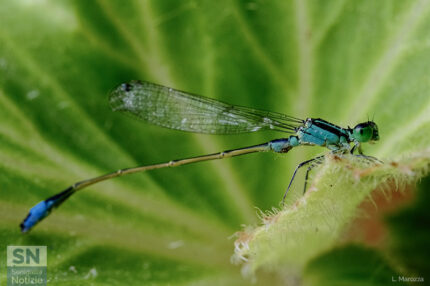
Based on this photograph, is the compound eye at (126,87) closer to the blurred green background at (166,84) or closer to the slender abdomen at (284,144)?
the blurred green background at (166,84)

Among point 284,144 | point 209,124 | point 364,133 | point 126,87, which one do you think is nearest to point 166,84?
point 126,87

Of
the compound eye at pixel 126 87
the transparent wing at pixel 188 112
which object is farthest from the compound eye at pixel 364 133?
the compound eye at pixel 126 87

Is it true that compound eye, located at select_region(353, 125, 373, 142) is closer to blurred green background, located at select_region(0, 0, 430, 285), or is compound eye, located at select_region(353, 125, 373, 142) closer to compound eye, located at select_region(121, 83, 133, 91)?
blurred green background, located at select_region(0, 0, 430, 285)

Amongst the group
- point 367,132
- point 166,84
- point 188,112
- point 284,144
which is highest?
point 188,112

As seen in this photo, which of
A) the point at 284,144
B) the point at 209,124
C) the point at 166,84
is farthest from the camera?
the point at 209,124

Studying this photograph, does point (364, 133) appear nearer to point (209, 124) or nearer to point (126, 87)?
point (209, 124)

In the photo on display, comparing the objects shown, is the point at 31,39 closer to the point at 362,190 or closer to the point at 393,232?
the point at 362,190
